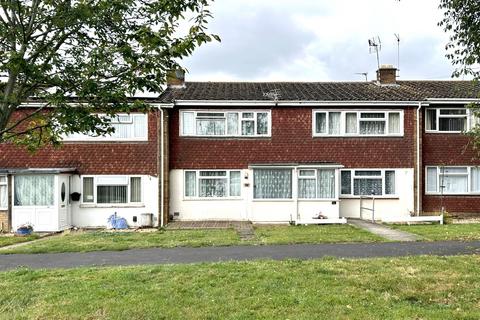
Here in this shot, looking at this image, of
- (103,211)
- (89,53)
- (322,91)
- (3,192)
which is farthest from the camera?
(322,91)

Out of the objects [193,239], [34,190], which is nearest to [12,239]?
[34,190]

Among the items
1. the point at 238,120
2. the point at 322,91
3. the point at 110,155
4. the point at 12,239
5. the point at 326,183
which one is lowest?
the point at 12,239

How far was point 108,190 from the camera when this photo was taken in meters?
20.1

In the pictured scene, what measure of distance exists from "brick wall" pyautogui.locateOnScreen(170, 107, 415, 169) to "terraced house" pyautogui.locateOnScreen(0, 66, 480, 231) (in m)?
0.04

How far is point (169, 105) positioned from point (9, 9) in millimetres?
15096

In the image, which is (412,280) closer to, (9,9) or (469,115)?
(9,9)

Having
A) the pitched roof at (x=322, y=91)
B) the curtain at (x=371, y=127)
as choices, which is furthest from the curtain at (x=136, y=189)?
the curtain at (x=371, y=127)

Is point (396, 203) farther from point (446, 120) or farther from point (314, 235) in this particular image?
point (314, 235)

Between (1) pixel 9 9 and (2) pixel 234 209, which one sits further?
(2) pixel 234 209

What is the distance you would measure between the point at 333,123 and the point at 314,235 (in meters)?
7.39

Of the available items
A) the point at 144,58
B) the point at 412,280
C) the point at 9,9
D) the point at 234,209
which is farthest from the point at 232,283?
the point at 234,209

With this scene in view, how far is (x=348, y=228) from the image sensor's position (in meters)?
17.0

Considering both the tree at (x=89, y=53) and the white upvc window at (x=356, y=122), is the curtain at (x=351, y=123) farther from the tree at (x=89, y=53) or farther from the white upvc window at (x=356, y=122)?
the tree at (x=89, y=53)

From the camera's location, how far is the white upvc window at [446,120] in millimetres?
21250
